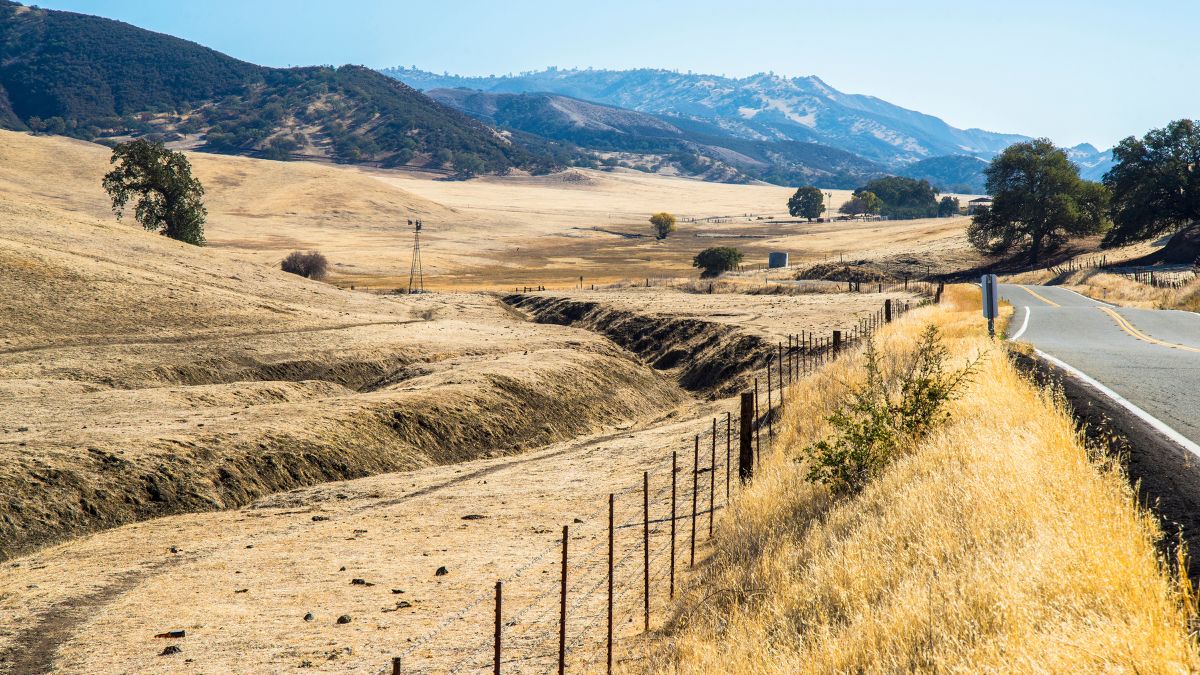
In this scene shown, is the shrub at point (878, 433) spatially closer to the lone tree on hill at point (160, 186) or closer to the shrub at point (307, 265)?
the lone tree on hill at point (160, 186)

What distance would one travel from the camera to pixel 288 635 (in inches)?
443

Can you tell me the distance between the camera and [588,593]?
11984 mm

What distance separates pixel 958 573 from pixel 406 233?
492 feet

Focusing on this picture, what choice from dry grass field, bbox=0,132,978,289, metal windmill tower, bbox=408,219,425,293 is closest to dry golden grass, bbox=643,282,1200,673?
metal windmill tower, bbox=408,219,425,293

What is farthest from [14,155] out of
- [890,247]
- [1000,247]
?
[1000,247]

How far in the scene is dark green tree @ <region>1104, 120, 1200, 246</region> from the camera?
8138 cm

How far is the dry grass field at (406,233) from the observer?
10388 cm

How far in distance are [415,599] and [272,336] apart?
28.2m

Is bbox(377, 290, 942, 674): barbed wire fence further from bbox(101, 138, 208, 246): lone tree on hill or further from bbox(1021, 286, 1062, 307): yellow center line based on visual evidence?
bbox(101, 138, 208, 246): lone tree on hill

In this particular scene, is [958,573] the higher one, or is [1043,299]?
[1043,299]

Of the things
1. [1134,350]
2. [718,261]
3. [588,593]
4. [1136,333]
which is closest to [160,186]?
[718,261]

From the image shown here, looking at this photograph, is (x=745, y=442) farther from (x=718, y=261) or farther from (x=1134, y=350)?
(x=718, y=261)

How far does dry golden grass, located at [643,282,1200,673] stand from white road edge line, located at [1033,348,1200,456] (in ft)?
3.97

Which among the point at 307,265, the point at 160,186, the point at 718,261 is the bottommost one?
the point at 307,265
